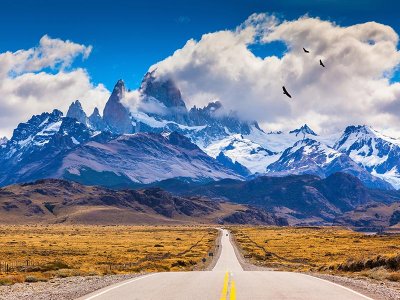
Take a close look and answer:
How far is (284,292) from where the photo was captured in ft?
94.5

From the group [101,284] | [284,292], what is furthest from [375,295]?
[101,284]

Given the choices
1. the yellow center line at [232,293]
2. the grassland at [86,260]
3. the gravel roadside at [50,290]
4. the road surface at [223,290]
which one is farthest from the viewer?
the grassland at [86,260]

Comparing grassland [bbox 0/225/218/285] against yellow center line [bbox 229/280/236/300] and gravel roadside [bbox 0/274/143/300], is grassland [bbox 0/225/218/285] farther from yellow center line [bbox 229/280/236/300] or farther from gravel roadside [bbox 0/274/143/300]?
yellow center line [bbox 229/280/236/300]

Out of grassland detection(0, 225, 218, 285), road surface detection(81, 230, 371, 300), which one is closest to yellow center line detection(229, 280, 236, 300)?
road surface detection(81, 230, 371, 300)

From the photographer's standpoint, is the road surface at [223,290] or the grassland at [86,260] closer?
the road surface at [223,290]

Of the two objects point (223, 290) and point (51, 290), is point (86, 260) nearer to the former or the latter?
point (51, 290)

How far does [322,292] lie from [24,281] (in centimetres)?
2224

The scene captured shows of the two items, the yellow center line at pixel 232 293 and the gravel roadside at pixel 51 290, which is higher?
the gravel roadside at pixel 51 290

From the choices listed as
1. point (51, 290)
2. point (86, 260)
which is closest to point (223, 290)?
point (51, 290)

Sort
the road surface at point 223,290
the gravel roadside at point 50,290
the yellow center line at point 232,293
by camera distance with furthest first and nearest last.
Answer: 1. the gravel roadside at point 50,290
2. the road surface at point 223,290
3. the yellow center line at point 232,293

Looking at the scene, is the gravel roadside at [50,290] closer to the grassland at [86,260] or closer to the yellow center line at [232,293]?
the grassland at [86,260]

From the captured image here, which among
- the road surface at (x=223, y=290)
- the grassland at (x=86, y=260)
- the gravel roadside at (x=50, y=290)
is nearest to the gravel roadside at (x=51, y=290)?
the gravel roadside at (x=50, y=290)

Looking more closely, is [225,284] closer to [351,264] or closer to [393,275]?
[393,275]

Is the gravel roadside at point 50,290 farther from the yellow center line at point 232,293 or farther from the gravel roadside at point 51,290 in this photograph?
the yellow center line at point 232,293
